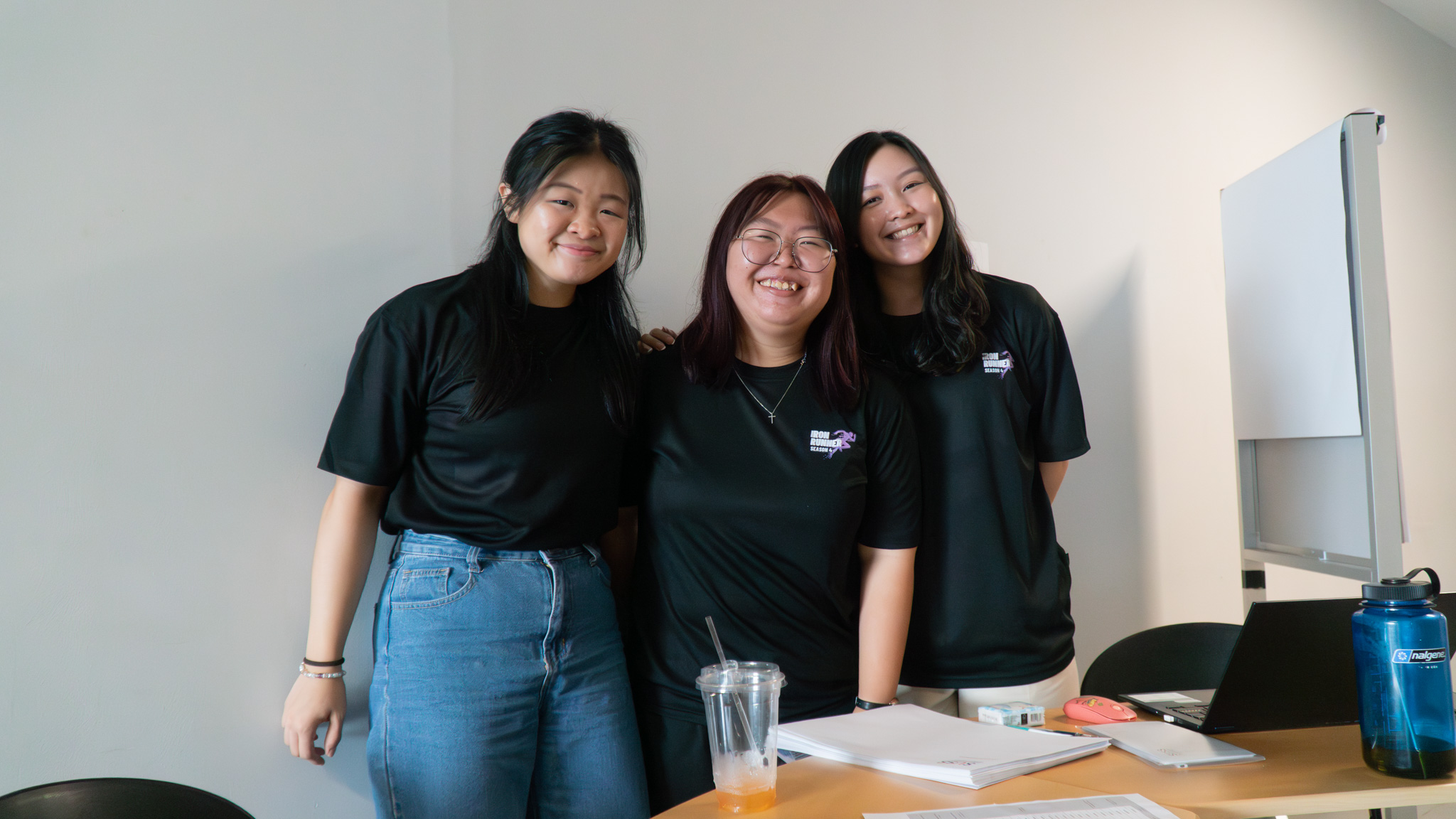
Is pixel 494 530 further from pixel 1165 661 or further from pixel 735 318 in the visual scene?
pixel 1165 661

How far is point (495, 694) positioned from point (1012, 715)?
0.85 metres

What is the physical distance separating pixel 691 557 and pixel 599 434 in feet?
0.96

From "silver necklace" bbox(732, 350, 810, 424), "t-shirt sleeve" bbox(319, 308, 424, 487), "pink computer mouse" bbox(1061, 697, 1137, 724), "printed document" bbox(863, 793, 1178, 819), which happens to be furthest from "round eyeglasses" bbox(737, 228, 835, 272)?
"printed document" bbox(863, 793, 1178, 819)

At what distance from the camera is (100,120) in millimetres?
1528

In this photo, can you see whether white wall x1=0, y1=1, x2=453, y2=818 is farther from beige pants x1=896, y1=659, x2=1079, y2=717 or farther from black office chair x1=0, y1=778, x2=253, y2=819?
beige pants x1=896, y1=659, x2=1079, y2=717

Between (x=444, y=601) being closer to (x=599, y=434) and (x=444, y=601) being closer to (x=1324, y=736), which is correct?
(x=599, y=434)

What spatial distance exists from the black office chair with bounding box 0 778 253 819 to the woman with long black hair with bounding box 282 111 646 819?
0.33 metres

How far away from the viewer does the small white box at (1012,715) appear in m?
1.38

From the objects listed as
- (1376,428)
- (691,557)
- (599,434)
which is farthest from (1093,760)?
(1376,428)

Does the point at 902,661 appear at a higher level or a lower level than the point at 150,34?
lower

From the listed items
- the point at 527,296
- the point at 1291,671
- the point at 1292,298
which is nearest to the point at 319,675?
the point at 527,296

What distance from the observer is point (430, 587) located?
1462 mm

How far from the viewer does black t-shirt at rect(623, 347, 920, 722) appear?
64.5 inches

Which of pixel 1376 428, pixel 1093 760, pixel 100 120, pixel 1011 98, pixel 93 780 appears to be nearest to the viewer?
pixel 93 780
